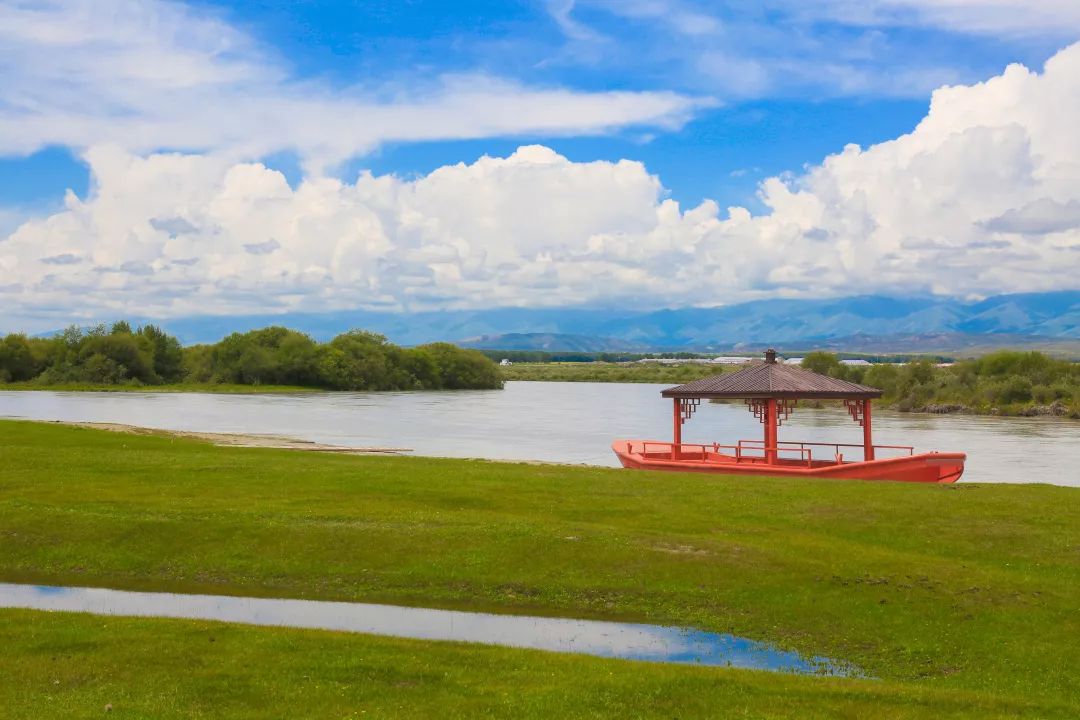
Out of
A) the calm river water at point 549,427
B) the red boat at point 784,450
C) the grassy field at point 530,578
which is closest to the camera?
the grassy field at point 530,578

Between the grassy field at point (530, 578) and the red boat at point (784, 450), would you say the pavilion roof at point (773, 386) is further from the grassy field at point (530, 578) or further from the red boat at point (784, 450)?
the grassy field at point (530, 578)

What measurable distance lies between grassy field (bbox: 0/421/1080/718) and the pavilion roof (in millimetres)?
7494

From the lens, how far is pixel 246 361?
526ft

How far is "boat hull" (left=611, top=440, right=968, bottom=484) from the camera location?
3556 cm

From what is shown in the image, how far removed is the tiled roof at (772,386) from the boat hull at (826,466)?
105 inches

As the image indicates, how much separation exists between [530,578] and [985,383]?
349ft

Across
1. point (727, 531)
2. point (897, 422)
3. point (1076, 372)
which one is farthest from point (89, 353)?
point (727, 531)

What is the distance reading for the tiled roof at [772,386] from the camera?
36.2 meters

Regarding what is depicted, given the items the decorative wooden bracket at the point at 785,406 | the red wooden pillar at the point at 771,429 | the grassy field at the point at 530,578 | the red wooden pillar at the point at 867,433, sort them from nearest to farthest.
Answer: the grassy field at the point at 530,578 → the red wooden pillar at the point at 771,429 → the red wooden pillar at the point at 867,433 → the decorative wooden bracket at the point at 785,406

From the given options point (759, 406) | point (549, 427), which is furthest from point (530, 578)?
point (549, 427)

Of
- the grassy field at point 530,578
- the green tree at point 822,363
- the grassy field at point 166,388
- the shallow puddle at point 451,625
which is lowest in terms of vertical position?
the shallow puddle at point 451,625

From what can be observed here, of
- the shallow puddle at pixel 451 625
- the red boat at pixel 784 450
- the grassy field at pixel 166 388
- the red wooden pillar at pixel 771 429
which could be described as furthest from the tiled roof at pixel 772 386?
the grassy field at pixel 166 388

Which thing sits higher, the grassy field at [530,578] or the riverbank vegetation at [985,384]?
the riverbank vegetation at [985,384]

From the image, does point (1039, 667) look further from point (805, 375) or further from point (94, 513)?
point (805, 375)
